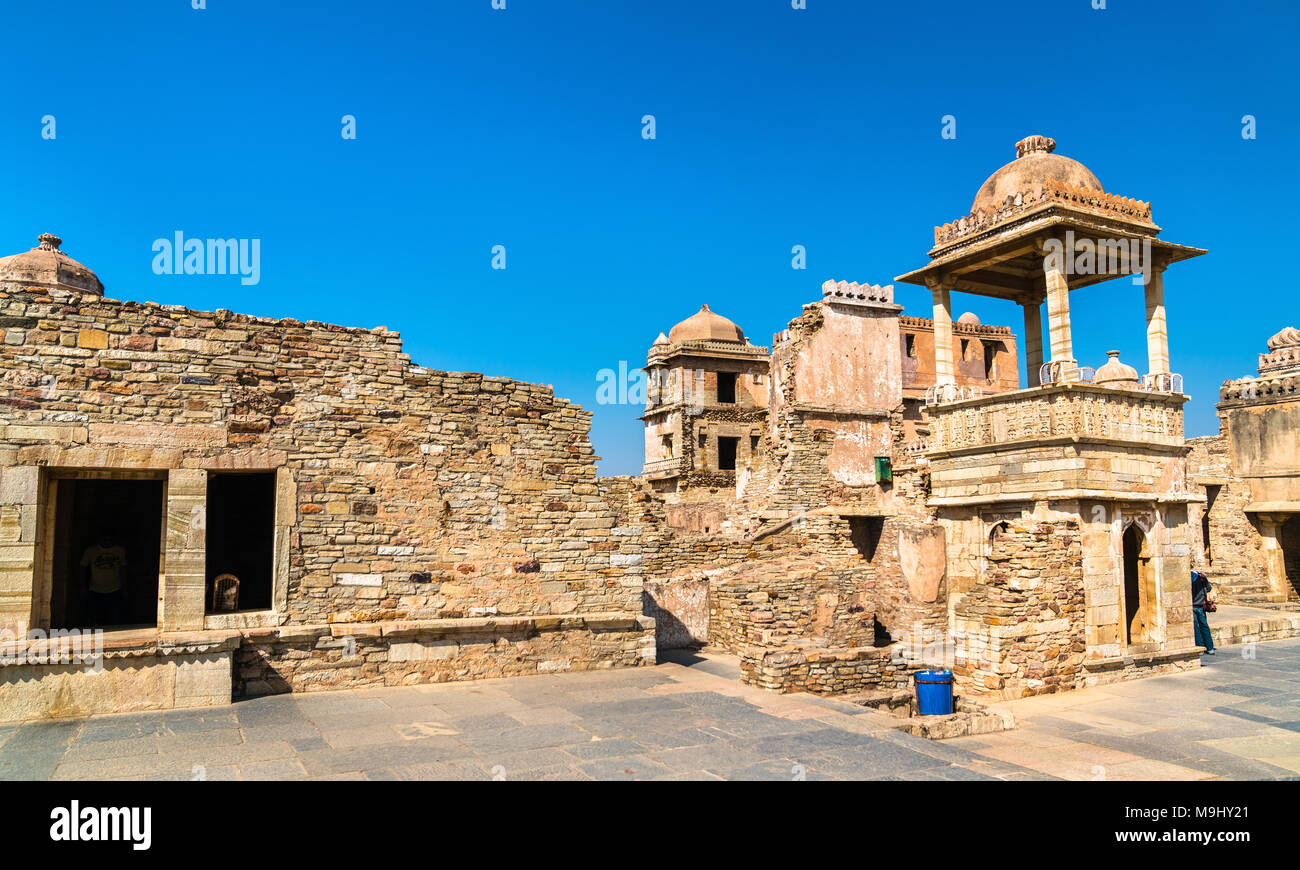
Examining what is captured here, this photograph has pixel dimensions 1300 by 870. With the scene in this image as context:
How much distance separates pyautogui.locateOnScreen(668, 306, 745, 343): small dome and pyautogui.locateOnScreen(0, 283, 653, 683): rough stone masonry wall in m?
24.2

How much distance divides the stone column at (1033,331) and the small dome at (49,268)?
58.1 ft

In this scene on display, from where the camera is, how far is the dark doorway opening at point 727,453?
34031 mm

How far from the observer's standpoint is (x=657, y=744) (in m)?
7.58

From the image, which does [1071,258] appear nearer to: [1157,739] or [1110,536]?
[1110,536]

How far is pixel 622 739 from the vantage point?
774 cm

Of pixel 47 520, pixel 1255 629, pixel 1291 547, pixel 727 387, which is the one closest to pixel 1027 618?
pixel 1255 629

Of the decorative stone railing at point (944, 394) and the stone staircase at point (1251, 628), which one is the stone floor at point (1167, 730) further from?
the decorative stone railing at point (944, 394)

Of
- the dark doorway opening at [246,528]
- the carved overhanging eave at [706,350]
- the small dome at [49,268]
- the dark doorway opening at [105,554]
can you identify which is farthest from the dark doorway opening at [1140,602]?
the carved overhanging eave at [706,350]

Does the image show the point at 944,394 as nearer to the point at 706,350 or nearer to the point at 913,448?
the point at 913,448

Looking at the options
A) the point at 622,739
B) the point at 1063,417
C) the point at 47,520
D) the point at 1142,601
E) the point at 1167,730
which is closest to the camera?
the point at 622,739

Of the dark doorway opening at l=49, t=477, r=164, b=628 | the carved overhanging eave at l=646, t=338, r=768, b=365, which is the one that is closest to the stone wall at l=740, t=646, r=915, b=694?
the dark doorway opening at l=49, t=477, r=164, b=628

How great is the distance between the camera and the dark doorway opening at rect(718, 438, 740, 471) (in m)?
34.0

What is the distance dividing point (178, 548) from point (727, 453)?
26.5 meters
